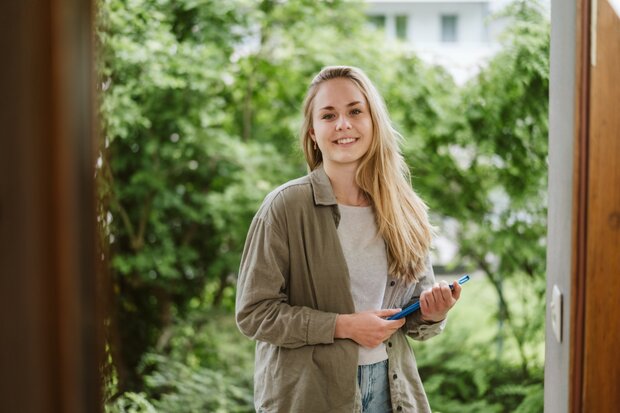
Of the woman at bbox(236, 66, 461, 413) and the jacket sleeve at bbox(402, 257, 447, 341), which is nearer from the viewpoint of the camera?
the woman at bbox(236, 66, 461, 413)

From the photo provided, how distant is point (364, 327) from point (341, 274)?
144 mm

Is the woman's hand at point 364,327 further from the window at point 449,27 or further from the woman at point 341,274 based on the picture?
the window at point 449,27

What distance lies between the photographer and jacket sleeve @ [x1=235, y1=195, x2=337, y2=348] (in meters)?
1.65

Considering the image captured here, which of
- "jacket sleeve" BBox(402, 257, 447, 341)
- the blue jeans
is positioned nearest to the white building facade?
"jacket sleeve" BBox(402, 257, 447, 341)

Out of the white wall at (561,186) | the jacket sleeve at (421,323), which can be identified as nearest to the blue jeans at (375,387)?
the jacket sleeve at (421,323)

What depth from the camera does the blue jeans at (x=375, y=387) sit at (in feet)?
5.67

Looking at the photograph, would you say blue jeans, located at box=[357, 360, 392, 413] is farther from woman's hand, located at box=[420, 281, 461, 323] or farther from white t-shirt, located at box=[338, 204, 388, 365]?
woman's hand, located at box=[420, 281, 461, 323]

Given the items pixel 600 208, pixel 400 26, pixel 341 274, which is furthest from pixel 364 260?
pixel 400 26

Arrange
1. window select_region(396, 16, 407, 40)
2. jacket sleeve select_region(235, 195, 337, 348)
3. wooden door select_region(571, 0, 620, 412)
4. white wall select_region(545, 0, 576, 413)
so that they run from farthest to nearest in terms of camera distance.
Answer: window select_region(396, 16, 407, 40) → jacket sleeve select_region(235, 195, 337, 348) → white wall select_region(545, 0, 576, 413) → wooden door select_region(571, 0, 620, 412)

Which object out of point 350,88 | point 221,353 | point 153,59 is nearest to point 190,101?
point 153,59

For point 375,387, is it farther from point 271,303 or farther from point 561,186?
point 561,186

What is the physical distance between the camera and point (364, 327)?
1665 mm

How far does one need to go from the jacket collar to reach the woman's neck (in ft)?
0.08

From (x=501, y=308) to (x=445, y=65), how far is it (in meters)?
1.65
